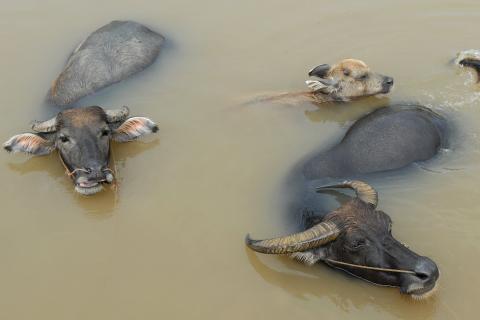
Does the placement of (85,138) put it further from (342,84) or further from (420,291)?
(420,291)

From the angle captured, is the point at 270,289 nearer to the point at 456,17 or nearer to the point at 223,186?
the point at 223,186

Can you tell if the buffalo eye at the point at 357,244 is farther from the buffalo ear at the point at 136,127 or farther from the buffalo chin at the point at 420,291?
the buffalo ear at the point at 136,127

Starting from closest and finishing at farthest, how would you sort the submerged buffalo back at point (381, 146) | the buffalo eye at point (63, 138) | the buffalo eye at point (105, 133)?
1. the submerged buffalo back at point (381, 146)
2. the buffalo eye at point (63, 138)
3. the buffalo eye at point (105, 133)

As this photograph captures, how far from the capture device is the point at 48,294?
4.06m

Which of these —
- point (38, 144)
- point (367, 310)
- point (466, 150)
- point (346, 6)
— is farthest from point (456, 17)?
point (38, 144)

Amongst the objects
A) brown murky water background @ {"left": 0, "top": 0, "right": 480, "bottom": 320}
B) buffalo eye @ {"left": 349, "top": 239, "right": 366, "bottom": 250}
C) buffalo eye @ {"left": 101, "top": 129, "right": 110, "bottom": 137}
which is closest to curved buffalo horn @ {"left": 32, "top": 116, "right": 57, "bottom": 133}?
brown murky water background @ {"left": 0, "top": 0, "right": 480, "bottom": 320}

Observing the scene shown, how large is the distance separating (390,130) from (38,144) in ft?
11.3

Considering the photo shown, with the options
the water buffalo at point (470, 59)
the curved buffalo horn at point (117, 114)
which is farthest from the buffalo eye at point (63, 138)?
the water buffalo at point (470, 59)

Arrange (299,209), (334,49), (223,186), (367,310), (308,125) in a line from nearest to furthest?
(367,310) → (299,209) → (223,186) → (308,125) → (334,49)

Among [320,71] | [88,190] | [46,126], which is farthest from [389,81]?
[46,126]

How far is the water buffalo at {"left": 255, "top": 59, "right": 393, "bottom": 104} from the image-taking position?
6051 millimetres

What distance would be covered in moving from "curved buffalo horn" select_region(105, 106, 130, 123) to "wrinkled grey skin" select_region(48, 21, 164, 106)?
2.36ft

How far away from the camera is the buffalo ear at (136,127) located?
5.47 m

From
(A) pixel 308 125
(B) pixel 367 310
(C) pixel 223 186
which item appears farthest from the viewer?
(A) pixel 308 125
